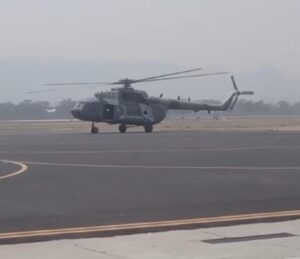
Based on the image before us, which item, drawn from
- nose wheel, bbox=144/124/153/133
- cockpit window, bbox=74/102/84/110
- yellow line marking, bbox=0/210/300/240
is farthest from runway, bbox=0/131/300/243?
nose wheel, bbox=144/124/153/133

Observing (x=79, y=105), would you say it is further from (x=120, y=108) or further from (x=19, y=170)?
(x=19, y=170)

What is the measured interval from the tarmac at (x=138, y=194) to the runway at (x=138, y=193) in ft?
0.05

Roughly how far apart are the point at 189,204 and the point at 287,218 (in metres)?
2.33

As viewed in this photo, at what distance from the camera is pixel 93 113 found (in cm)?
5866

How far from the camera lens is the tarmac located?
1195cm

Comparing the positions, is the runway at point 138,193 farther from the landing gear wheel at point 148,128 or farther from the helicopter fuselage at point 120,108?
the landing gear wheel at point 148,128

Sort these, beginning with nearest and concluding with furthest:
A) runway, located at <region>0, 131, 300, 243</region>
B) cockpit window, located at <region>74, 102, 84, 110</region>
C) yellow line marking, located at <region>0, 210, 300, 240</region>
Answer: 1. yellow line marking, located at <region>0, 210, 300, 240</region>
2. runway, located at <region>0, 131, 300, 243</region>
3. cockpit window, located at <region>74, 102, 84, 110</region>

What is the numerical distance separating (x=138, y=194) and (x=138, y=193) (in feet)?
0.62

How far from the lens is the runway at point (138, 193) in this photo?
39.5ft

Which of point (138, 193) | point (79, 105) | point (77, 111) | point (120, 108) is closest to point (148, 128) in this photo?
point (120, 108)

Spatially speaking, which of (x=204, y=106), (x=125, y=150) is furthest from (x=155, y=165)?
(x=204, y=106)

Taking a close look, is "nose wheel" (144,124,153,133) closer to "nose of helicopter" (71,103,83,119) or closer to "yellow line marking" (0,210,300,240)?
"nose of helicopter" (71,103,83,119)

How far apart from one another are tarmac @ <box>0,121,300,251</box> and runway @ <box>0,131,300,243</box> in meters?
0.01

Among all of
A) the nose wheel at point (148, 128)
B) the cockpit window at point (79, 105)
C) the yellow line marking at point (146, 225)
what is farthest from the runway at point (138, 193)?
the nose wheel at point (148, 128)
